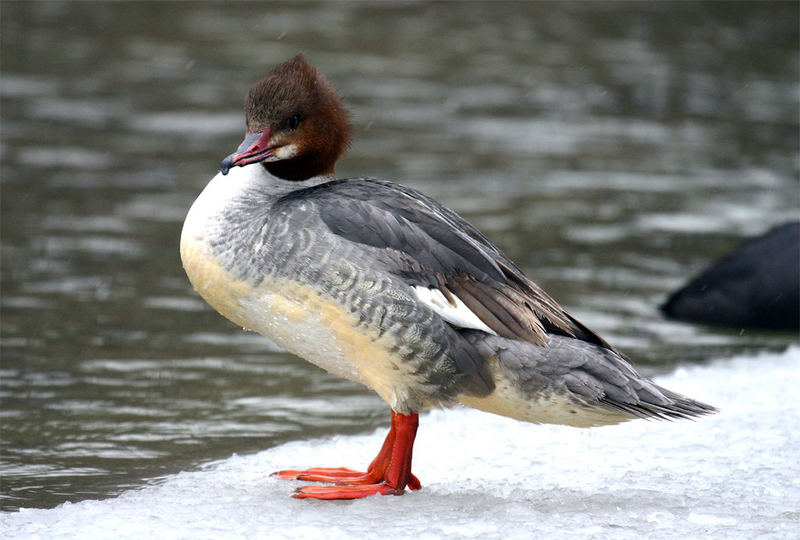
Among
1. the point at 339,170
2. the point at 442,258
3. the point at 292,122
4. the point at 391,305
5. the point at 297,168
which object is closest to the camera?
the point at 391,305

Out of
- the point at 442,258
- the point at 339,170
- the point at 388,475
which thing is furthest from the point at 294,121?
the point at 339,170

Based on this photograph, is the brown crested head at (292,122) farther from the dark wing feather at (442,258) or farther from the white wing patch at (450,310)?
the white wing patch at (450,310)

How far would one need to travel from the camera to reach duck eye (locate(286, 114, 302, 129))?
4.25 m

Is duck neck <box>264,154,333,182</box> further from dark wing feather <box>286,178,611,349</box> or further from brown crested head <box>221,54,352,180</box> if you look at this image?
dark wing feather <box>286,178,611,349</box>

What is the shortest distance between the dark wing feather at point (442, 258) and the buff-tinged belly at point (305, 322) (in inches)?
9.2

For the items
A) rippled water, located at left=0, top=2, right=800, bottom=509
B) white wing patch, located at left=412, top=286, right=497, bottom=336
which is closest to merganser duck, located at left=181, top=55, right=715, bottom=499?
white wing patch, located at left=412, top=286, right=497, bottom=336

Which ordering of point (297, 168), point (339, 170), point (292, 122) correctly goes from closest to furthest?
point (292, 122) < point (297, 168) < point (339, 170)

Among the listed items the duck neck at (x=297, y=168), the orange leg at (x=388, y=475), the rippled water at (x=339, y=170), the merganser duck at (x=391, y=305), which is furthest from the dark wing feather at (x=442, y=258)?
the rippled water at (x=339, y=170)

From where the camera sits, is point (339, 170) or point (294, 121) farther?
point (339, 170)

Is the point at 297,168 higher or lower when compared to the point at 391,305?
higher

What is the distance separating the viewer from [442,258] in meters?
4.04

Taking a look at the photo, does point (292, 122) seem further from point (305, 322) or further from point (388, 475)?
point (388, 475)

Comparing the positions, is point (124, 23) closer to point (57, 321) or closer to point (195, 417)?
point (57, 321)

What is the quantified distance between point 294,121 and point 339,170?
5826 mm
